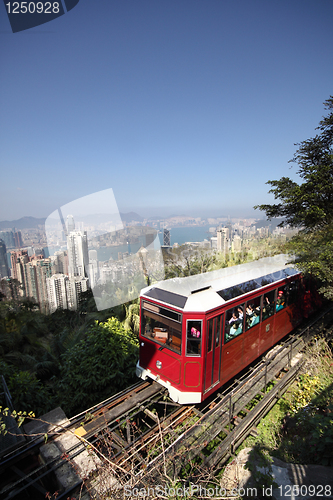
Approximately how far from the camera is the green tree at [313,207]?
25.9 feet

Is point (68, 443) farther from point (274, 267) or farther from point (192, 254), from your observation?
point (192, 254)

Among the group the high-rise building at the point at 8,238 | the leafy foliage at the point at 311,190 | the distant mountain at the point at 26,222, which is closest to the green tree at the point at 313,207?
the leafy foliage at the point at 311,190

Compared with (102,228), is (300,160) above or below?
above

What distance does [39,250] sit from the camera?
11.6 meters

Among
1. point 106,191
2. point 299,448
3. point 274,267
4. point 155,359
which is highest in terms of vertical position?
point 106,191

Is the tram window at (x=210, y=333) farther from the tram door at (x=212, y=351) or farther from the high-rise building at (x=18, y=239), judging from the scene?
the high-rise building at (x=18, y=239)

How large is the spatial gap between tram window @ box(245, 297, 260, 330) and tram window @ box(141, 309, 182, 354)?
2155 mm

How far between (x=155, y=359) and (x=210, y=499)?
10.4ft

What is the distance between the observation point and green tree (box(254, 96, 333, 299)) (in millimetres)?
7888

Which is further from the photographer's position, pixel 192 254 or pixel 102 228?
pixel 192 254

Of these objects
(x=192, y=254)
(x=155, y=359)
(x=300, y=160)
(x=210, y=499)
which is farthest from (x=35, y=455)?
(x=300, y=160)

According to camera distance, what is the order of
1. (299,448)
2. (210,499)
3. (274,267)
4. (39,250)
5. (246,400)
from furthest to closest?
(39,250), (274,267), (246,400), (299,448), (210,499)

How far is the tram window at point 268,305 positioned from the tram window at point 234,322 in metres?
1.28

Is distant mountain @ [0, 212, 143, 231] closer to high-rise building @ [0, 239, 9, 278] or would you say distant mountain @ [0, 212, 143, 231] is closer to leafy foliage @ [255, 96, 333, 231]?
high-rise building @ [0, 239, 9, 278]
